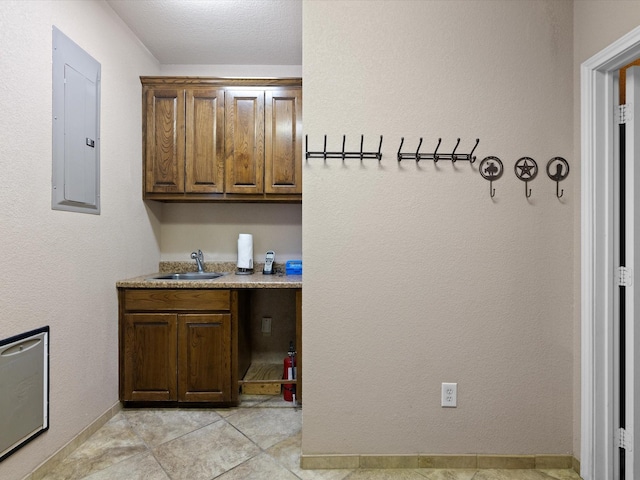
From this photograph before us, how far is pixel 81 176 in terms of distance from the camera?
183 centimetres

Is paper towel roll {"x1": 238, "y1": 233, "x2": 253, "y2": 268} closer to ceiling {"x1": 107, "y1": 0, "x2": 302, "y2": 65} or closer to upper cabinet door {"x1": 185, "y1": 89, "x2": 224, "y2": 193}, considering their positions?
upper cabinet door {"x1": 185, "y1": 89, "x2": 224, "y2": 193}

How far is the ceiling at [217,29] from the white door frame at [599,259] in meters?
1.75

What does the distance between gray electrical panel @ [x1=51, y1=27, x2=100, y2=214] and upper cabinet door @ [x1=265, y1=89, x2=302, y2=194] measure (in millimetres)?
1096

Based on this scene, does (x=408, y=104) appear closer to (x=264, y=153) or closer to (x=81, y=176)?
(x=264, y=153)

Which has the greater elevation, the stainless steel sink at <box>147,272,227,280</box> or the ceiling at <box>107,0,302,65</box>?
the ceiling at <box>107,0,302,65</box>

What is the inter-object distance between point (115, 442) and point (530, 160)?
2692mm

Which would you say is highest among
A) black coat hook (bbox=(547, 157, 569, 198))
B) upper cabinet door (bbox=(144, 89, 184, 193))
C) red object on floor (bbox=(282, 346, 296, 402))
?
upper cabinet door (bbox=(144, 89, 184, 193))

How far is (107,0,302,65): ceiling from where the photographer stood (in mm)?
2111

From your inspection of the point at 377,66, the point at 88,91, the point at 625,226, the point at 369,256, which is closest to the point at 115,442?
the point at 369,256

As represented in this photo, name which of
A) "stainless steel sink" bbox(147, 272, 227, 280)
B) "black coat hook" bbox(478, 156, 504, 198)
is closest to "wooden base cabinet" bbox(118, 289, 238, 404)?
"stainless steel sink" bbox(147, 272, 227, 280)

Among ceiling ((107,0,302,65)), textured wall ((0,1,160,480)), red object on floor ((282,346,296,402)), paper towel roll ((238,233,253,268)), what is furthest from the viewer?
paper towel roll ((238,233,253,268))

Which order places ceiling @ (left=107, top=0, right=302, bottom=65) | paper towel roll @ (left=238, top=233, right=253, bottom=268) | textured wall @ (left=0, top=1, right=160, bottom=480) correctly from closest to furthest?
textured wall @ (left=0, top=1, right=160, bottom=480)
ceiling @ (left=107, top=0, right=302, bottom=65)
paper towel roll @ (left=238, top=233, right=253, bottom=268)

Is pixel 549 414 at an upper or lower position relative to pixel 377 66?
lower

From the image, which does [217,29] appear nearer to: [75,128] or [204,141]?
[204,141]
